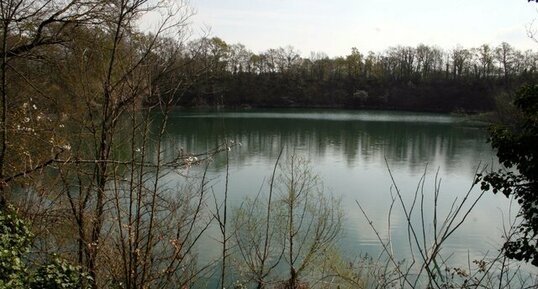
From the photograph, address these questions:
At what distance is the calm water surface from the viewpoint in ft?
39.8

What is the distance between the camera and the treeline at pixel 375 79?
63.3m

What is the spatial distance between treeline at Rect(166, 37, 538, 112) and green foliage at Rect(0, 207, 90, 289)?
189ft

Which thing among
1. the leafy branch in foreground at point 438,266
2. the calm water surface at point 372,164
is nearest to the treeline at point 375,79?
the calm water surface at point 372,164

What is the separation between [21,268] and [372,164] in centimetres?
2024

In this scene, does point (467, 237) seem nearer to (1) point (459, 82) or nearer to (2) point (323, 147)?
(2) point (323, 147)

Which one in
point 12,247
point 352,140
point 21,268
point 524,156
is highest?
point 524,156

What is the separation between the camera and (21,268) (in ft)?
14.1

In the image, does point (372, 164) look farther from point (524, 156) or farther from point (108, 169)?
point (108, 169)

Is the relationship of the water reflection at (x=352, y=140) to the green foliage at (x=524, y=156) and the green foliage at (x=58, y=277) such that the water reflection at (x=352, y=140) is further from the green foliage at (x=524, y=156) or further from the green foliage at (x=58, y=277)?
the green foliage at (x=58, y=277)

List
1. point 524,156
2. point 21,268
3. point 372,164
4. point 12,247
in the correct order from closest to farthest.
→ point 21,268 < point 12,247 < point 524,156 < point 372,164

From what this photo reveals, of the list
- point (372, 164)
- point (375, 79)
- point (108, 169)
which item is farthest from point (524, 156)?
point (375, 79)

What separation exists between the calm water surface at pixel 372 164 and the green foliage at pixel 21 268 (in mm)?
1575

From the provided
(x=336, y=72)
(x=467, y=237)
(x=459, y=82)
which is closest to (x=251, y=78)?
(x=336, y=72)

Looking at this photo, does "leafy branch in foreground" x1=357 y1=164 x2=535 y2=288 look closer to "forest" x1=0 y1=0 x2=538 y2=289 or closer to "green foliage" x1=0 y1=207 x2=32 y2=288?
"forest" x1=0 y1=0 x2=538 y2=289
